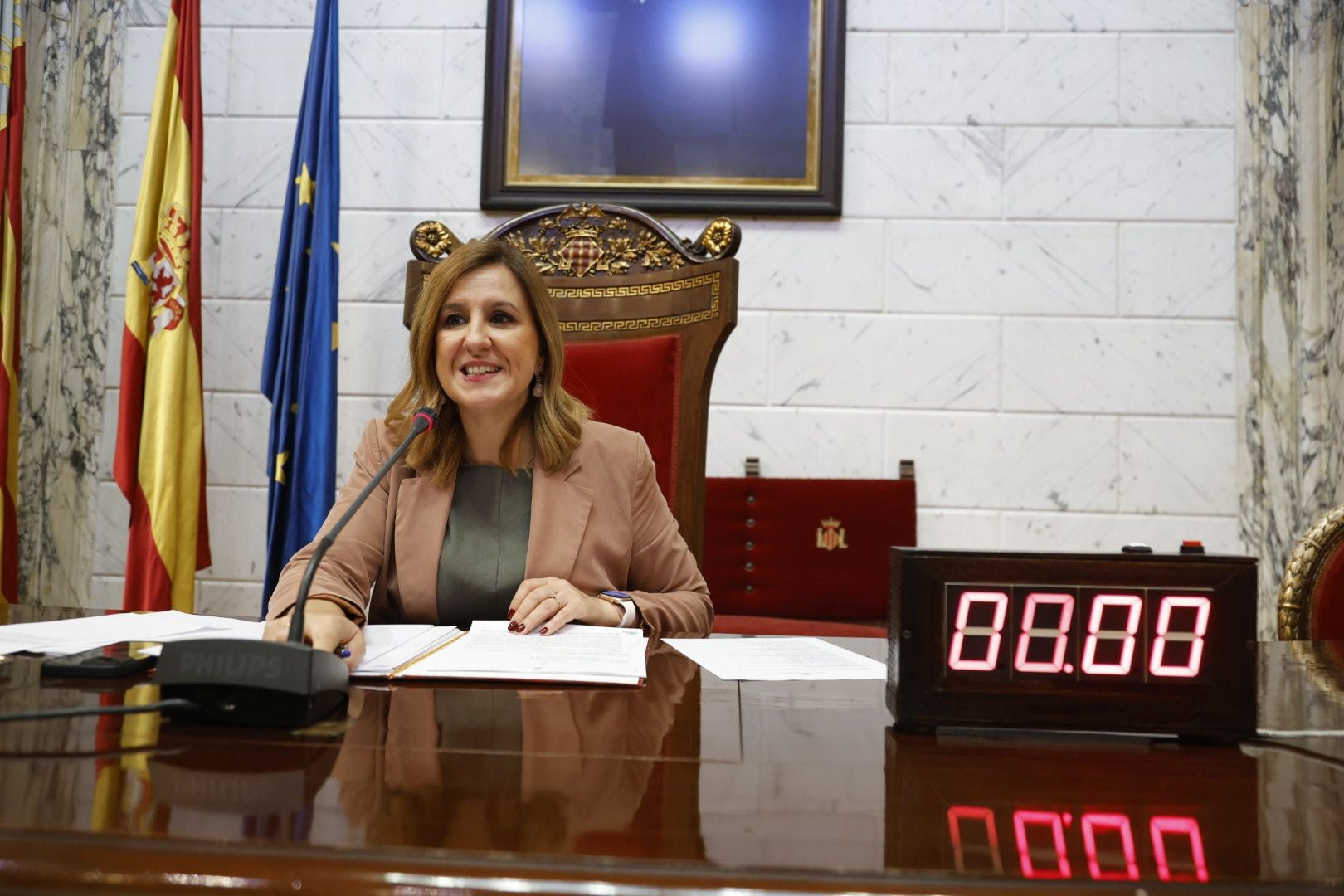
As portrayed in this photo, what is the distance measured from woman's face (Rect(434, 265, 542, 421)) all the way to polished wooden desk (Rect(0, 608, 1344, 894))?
0.96 meters

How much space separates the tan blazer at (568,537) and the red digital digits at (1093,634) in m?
0.76

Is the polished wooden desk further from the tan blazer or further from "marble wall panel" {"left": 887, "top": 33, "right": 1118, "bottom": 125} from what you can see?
"marble wall panel" {"left": 887, "top": 33, "right": 1118, "bottom": 125}

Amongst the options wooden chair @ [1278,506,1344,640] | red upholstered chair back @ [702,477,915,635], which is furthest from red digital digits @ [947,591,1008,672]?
red upholstered chair back @ [702,477,915,635]

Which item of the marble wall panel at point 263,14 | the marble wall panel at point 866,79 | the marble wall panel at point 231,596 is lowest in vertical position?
the marble wall panel at point 231,596

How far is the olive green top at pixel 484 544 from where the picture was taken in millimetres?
1500

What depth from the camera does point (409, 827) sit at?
0.42m

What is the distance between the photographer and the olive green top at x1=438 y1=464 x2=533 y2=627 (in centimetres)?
150

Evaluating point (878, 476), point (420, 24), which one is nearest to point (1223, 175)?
point (878, 476)

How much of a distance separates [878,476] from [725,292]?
3.78ft

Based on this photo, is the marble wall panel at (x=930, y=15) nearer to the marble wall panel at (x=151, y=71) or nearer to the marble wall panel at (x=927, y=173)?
the marble wall panel at (x=927, y=173)

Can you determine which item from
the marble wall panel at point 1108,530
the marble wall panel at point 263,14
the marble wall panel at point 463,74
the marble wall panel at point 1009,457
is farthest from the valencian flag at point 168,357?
the marble wall panel at point 1108,530

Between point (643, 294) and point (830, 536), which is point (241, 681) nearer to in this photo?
point (643, 294)

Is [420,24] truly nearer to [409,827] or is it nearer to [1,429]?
[1,429]

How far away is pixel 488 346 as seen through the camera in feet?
5.51
